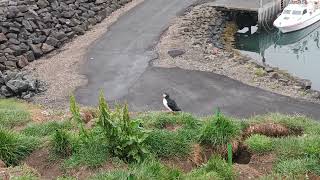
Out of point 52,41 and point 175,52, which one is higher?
point 52,41

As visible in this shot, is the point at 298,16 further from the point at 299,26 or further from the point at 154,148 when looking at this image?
the point at 154,148

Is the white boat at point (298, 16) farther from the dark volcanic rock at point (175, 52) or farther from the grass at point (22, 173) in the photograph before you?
the grass at point (22, 173)

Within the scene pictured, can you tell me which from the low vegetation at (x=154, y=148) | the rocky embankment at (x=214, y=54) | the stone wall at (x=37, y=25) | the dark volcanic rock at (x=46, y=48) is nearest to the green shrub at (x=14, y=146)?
the low vegetation at (x=154, y=148)

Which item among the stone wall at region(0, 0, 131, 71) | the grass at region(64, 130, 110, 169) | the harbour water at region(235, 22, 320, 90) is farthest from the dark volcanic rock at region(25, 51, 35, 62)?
the grass at region(64, 130, 110, 169)

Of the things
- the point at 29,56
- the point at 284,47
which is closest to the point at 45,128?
the point at 29,56

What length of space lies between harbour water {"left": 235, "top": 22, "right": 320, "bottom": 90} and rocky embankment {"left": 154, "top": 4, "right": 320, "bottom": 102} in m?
1.63

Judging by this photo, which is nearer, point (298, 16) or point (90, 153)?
point (90, 153)

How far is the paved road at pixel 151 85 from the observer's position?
23766mm

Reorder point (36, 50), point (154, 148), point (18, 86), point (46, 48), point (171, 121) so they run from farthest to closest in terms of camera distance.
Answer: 1. point (46, 48)
2. point (36, 50)
3. point (18, 86)
4. point (171, 121)
5. point (154, 148)

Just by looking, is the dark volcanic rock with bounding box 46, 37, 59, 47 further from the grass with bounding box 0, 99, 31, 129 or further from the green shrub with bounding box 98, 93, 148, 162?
the green shrub with bounding box 98, 93, 148, 162

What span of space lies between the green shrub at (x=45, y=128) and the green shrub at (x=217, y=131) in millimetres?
3806

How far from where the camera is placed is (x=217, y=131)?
1277 cm

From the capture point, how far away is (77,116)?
11.7m

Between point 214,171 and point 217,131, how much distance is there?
210cm
